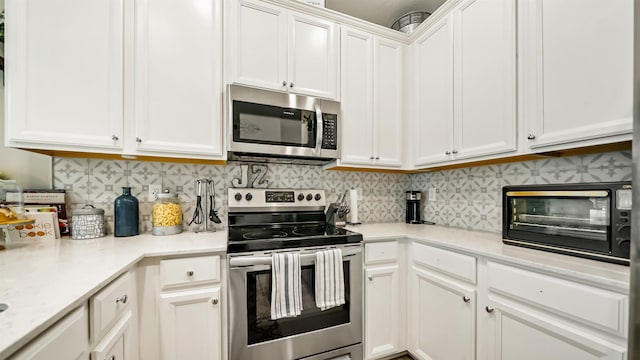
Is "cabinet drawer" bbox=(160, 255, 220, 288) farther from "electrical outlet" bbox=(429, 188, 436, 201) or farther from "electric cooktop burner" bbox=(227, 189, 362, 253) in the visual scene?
"electrical outlet" bbox=(429, 188, 436, 201)

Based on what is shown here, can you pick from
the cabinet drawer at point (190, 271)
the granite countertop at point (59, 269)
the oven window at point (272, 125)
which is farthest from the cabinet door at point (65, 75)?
the cabinet drawer at point (190, 271)

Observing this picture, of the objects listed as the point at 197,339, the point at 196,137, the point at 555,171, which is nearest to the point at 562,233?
the point at 555,171

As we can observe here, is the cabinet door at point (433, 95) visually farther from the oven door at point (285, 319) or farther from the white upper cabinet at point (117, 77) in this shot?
the white upper cabinet at point (117, 77)

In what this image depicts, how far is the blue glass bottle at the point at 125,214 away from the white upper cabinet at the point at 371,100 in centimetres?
147

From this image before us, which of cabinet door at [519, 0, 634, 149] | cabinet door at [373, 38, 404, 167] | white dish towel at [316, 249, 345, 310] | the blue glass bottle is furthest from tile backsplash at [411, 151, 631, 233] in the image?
the blue glass bottle

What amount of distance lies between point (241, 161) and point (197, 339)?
3.92 feet

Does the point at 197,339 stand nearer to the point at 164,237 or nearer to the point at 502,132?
the point at 164,237

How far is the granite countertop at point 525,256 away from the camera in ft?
3.03

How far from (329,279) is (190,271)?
2.52 ft

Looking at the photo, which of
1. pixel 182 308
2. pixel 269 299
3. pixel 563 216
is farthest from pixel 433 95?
pixel 182 308

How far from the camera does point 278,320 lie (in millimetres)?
1460

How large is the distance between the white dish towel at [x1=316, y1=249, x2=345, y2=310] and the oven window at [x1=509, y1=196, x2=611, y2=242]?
3.32ft

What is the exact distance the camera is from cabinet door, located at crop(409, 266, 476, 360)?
1.41m

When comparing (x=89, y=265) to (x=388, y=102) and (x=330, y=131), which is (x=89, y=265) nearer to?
(x=330, y=131)
